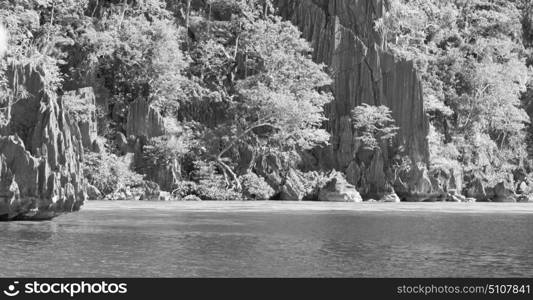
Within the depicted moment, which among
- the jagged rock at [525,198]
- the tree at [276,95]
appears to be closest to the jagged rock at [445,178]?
the jagged rock at [525,198]

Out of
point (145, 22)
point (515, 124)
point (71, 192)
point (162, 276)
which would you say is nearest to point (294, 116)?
point (145, 22)

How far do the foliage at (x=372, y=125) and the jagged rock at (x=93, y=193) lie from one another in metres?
26.6

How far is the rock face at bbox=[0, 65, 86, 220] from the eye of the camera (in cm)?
3397

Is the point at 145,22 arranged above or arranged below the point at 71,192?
above

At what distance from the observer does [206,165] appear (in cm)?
6800

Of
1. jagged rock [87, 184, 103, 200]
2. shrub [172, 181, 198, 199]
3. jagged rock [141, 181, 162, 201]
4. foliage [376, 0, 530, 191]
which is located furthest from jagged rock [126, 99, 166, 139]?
foliage [376, 0, 530, 191]

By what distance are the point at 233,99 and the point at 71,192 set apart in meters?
40.3

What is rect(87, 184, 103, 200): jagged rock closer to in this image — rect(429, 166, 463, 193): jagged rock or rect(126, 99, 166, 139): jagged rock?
rect(126, 99, 166, 139): jagged rock

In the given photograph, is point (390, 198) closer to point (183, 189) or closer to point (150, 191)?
point (183, 189)

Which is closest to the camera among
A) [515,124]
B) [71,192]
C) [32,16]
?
[71,192]

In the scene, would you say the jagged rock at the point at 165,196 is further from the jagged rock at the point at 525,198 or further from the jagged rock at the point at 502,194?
the jagged rock at the point at 525,198

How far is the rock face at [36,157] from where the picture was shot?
34.0 metres

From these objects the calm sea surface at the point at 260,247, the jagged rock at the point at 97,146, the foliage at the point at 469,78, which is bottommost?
the calm sea surface at the point at 260,247

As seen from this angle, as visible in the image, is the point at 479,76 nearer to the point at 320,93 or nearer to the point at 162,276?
the point at 320,93
